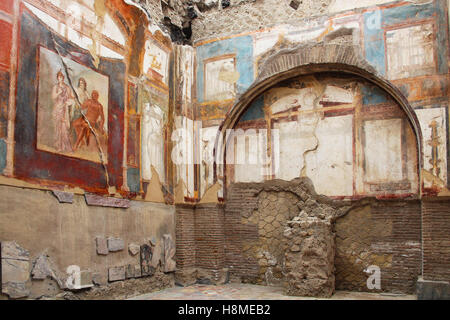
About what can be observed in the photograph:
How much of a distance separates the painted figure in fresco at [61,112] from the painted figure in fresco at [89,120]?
14 cm

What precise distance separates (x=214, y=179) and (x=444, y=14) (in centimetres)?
405

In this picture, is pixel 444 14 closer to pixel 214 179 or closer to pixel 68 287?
pixel 214 179

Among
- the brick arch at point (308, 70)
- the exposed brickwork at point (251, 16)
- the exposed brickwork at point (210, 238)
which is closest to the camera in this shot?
the brick arch at point (308, 70)

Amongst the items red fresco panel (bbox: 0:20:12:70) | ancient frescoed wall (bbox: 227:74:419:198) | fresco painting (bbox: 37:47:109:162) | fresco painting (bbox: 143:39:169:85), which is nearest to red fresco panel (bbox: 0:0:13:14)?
red fresco panel (bbox: 0:20:12:70)

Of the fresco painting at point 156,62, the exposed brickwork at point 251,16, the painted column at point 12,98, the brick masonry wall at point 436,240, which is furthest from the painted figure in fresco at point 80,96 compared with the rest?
the brick masonry wall at point 436,240

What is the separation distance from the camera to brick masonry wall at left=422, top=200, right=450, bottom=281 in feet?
18.4

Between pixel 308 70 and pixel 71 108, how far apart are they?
359 centimetres

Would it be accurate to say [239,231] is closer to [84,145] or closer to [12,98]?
[84,145]

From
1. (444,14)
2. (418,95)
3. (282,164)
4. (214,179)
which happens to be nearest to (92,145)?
(214,179)

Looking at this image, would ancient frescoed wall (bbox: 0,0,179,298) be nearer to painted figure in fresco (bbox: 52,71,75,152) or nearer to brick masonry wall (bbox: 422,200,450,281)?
painted figure in fresco (bbox: 52,71,75,152)

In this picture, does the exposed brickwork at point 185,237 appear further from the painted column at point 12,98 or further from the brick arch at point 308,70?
the painted column at point 12,98

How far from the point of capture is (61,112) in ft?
16.6

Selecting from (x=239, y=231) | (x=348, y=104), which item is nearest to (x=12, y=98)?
(x=239, y=231)

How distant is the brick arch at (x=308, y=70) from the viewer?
6227 mm
